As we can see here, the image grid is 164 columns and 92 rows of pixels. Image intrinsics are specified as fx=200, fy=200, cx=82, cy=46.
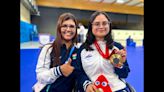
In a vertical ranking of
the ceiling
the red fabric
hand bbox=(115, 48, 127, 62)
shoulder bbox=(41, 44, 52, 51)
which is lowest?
the red fabric

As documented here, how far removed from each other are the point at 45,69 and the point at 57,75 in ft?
0.30

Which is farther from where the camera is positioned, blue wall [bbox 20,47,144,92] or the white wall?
the white wall

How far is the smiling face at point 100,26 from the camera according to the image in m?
1.35

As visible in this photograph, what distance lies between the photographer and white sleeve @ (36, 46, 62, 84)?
1.34m

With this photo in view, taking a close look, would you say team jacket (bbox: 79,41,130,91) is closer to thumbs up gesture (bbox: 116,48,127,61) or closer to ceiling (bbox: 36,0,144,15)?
thumbs up gesture (bbox: 116,48,127,61)

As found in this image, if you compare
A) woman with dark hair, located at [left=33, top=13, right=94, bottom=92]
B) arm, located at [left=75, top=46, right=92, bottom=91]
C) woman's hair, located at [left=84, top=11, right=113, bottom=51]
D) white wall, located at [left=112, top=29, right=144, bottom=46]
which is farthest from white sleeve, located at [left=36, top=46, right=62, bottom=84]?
white wall, located at [left=112, top=29, right=144, bottom=46]

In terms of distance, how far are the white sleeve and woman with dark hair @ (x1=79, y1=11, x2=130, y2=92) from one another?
0.20m

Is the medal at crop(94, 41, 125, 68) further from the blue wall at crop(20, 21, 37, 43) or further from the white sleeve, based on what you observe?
the blue wall at crop(20, 21, 37, 43)

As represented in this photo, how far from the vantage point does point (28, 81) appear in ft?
4.37

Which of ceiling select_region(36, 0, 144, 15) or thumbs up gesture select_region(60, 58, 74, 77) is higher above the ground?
ceiling select_region(36, 0, 144, 15)

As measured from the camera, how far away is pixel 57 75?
135 cm

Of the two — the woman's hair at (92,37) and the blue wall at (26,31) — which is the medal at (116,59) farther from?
the blue wall at (26,31)
